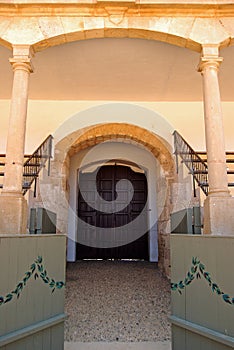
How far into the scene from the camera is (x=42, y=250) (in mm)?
2318

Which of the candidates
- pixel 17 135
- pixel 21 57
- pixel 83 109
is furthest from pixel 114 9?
pixel 83 109

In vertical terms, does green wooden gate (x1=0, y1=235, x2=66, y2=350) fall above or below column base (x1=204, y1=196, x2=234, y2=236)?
below

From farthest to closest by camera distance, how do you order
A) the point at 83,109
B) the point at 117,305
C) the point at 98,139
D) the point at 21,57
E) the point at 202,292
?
the point at 98,139
the point at 83,109
the point at 117,305
the point at 21,57
the point at 202,292

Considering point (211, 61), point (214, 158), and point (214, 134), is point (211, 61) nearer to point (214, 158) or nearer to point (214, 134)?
point (214, 134)

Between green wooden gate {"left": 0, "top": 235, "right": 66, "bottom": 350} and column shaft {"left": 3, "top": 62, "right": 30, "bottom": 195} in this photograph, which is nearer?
green wooden gate {"left": 0, "top": 235, "right": 66, "bottom": 350}

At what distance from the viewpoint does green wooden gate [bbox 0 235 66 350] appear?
1.99m

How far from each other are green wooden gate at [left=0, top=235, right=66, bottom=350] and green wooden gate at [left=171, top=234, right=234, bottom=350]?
3.30 ft

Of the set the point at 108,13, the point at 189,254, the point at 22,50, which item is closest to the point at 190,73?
the point at 108,13

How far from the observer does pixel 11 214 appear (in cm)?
Answer: 297

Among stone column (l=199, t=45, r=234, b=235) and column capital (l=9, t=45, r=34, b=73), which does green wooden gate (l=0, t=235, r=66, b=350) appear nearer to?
stone column (l=199, t=45, r=234, b=235)

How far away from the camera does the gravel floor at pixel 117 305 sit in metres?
2.88

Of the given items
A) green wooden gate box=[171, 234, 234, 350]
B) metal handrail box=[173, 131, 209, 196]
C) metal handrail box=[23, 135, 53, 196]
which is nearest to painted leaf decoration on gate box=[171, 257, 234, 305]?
green wooden gate box=[171, 234, 234, 350]

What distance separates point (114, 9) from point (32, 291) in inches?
126

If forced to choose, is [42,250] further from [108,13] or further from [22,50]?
[108,13]
